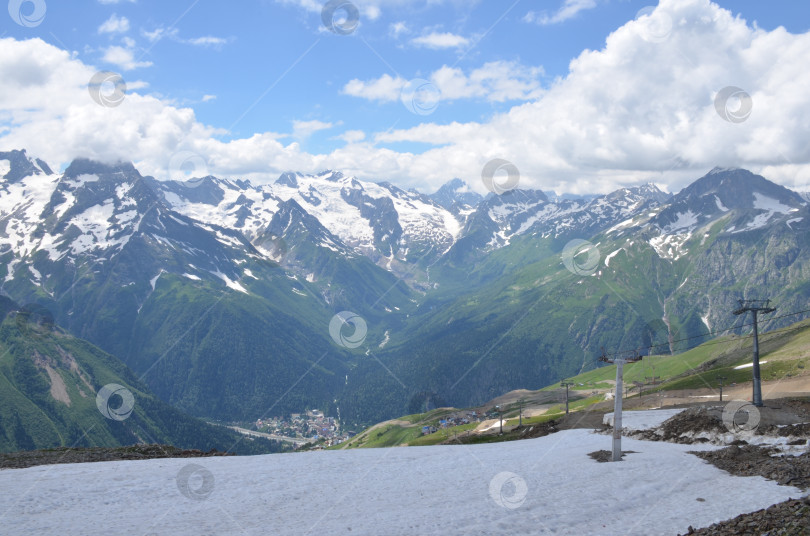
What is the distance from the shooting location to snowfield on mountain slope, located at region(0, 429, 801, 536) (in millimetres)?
24750

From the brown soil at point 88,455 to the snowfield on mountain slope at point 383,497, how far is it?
174 inches

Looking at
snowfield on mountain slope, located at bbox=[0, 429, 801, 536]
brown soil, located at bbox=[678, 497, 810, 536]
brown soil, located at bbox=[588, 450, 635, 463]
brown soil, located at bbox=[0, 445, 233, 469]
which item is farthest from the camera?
brown soil, located at bbox=[588, 450, 635, 463]

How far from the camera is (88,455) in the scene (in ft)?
135

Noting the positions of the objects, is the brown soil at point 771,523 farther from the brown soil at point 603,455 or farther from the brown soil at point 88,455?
the brown soil at point 88,455

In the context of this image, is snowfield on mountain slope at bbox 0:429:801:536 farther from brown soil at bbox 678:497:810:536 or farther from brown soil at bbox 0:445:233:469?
brown soil at bbox 0:445:233:469

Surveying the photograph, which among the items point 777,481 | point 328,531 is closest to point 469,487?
point 328,531

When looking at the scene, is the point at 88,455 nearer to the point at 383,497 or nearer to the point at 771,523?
the point at 383,497

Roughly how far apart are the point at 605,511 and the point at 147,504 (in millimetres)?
24007

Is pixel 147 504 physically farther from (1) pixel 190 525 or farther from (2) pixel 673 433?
(2) pixel 673 433

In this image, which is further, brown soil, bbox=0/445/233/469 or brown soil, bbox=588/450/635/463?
brown soil, bbox=588/450/635/463

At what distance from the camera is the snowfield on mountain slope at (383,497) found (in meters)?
24.8

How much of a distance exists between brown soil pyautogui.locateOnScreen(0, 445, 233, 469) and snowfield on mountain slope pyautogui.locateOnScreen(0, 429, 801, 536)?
442 centimetres

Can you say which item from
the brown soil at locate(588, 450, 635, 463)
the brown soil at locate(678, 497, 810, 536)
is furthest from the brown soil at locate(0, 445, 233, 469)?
the brown soil at locate(678, 497, 810, 536)

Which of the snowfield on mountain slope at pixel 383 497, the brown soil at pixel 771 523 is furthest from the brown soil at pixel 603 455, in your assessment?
the brown soil at pixel 771 523
